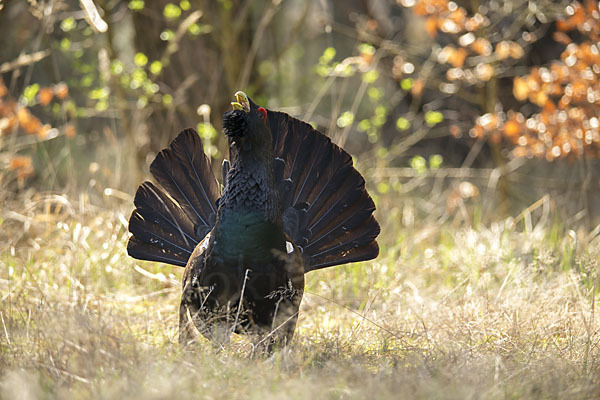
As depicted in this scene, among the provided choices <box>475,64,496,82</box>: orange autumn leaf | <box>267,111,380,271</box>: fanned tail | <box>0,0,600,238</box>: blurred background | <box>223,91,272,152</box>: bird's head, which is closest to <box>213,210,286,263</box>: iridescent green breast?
<box>223,91,272,152</box>: bird's head

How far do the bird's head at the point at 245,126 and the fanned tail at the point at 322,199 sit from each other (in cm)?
53

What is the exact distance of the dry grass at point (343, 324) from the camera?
7.48 ft

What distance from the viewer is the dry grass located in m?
2.28

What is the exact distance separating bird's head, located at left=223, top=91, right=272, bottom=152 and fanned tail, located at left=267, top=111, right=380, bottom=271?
534mm

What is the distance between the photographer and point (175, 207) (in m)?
3.59

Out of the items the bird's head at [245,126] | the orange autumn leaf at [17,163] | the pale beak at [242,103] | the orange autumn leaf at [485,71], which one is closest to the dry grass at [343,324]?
the orange autumn leaf at [17,163]

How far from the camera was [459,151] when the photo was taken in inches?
317

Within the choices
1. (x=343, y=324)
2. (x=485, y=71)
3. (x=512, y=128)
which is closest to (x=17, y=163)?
(x=343, y=324)

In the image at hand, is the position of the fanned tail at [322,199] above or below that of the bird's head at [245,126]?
below

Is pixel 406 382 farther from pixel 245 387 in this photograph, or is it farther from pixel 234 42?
pixel 234 42

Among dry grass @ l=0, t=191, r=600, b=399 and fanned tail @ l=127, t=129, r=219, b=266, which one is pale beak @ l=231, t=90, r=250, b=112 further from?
dry grass @ l=0, t=191, r=600, b=399

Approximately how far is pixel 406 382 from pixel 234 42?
380 cm

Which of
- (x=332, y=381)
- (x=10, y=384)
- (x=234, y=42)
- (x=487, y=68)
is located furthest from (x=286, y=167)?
(x=487, y=68)

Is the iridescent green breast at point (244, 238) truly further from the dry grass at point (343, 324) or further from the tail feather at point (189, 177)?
the tail feather at point (189, 177)
